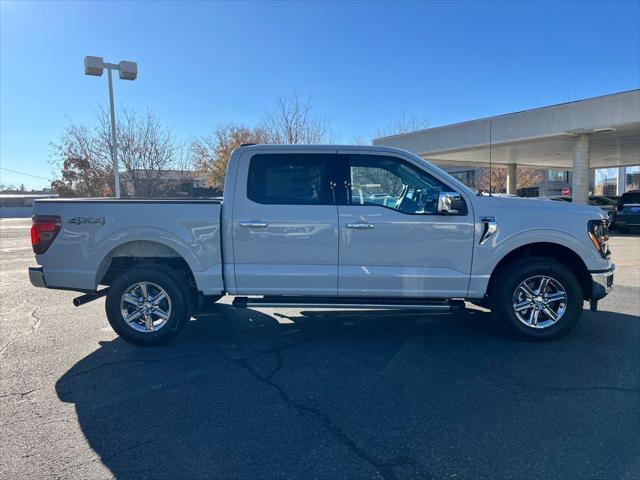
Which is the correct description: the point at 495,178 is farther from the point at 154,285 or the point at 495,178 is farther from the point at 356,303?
the point at 154,285

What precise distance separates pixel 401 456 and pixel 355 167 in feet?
10.0

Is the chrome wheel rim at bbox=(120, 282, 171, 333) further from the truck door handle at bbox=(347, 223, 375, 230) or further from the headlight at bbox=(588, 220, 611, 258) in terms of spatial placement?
the headlight at bbox=(588, 220, 611, 258)

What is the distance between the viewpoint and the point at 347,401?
12.2 feet

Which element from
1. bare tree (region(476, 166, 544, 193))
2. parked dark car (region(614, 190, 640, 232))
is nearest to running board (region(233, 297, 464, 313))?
parked dark car (region(614, 190, 640, 232))

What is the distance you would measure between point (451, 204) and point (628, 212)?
17.0m

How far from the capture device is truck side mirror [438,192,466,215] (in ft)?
15.7

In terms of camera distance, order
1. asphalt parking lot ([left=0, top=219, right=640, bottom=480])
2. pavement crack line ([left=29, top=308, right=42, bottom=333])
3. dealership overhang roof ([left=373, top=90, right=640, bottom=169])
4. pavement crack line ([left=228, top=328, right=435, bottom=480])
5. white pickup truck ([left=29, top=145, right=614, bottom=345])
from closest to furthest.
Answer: pavement crack line ([left=228, top=328, right=435, bottom=480]) < asphalt parking lot ([left=0, top=219, right=640, bottom=480]) < white pickup truck ([left=29, top=145, right=614, bottom=345]) < pavement crack line ([left=29, top=308, right=42, bottom=333]) < dealership overhang roof ([left=373, top=90, right=640, bottom=169])

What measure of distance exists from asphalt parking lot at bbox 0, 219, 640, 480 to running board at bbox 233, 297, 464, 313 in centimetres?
45

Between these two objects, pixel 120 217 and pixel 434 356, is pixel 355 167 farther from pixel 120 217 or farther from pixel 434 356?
pixel 120 217

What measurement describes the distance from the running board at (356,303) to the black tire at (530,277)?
468 millimetres

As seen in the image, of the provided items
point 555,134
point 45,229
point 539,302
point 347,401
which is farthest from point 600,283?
point 555,134

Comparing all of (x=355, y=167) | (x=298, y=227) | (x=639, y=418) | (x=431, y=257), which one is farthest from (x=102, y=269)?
(x=639, y=418)

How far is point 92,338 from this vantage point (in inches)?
215

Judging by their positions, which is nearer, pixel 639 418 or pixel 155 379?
pixel 639 418
